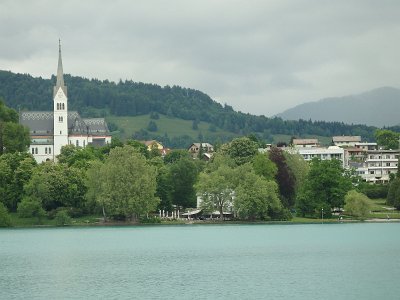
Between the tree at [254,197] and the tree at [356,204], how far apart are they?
8.04 m

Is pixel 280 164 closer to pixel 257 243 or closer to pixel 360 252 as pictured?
pixel 257 243

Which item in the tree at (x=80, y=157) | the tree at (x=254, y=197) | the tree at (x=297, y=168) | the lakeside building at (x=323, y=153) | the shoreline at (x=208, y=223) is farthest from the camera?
the lakeside building at (x=323, y=153)

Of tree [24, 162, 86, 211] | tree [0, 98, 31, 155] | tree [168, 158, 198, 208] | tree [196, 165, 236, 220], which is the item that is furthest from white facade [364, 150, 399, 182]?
tree [24, 162, 86, 211]

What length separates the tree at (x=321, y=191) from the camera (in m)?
113

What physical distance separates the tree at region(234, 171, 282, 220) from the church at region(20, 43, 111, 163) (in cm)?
7686

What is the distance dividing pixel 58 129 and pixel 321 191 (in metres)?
82.3

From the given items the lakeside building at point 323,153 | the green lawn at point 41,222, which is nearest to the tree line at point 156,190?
the green lawn at point 41,222

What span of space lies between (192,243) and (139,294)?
34.9 m

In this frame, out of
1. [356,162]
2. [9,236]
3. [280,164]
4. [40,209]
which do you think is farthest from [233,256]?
[356,162]

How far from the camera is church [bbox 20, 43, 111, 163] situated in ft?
597

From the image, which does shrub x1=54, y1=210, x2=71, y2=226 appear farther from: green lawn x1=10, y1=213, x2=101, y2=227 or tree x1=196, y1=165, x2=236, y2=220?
tree x1=196, y1=165, x2=236, y2=220

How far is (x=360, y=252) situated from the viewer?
73.4 meters

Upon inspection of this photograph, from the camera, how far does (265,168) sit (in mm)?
120750

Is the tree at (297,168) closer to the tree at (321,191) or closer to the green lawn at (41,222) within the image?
the tree at (321,191)
